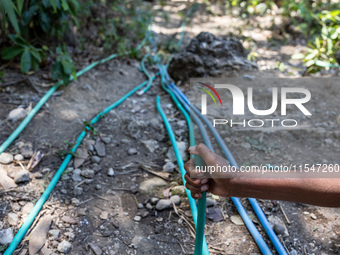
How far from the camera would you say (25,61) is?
225 cm

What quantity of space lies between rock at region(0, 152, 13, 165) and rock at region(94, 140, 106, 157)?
1.66 feet

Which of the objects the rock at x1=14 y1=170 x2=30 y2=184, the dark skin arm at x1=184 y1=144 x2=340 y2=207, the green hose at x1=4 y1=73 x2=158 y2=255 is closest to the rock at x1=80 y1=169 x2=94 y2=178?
the green hose at x1=4 y1=73 x2=158 y2=255

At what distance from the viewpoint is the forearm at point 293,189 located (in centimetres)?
92

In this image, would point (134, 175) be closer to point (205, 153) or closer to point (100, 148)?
point (100, 148)

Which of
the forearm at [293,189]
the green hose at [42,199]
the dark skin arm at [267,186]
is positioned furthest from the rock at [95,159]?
the forearm at [293,189]

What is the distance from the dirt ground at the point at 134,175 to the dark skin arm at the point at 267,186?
534mm

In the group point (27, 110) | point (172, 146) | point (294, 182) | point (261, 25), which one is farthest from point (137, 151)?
point (261, 25)

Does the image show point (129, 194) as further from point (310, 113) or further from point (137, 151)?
point (310, 113)

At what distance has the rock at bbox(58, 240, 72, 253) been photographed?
1381 millimetres

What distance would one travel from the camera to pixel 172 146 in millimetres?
2090

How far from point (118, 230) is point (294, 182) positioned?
0.92 metres

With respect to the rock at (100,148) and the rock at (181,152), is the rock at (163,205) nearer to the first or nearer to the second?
the rock at (181,152)

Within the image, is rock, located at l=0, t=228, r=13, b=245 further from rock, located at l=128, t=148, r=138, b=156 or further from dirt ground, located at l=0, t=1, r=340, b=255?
rock, located at l=128, t=148, r=138, b=156

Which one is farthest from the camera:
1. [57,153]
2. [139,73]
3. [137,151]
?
[139,73]
